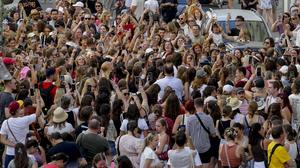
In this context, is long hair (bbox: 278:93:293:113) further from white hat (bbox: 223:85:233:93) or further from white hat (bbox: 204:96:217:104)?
white hat (bbox: 204:96:217:104)

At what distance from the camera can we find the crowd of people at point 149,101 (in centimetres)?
1812

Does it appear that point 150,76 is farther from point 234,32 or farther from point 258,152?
point 234,32

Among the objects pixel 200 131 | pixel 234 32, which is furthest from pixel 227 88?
pixel 234 32

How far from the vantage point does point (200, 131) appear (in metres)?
19.4

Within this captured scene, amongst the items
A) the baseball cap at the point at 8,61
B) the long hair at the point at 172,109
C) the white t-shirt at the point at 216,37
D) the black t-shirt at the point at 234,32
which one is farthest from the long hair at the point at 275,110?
the black t-shirt at the point at 234,32

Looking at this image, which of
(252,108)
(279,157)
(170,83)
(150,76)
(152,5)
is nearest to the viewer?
(279,157)

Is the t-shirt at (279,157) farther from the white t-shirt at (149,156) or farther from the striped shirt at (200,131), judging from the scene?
the striped shirt at (200,131)

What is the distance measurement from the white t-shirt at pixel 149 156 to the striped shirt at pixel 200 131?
1364mm

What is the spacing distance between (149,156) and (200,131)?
1.62 meters

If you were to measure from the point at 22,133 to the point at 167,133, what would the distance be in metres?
2.27

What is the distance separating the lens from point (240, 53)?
26031mm

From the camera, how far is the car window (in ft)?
103

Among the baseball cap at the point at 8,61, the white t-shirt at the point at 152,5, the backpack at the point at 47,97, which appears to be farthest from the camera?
the white t-shirt at the point at 152,5

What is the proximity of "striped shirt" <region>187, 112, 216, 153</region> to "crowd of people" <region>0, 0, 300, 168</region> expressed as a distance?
16 mm
